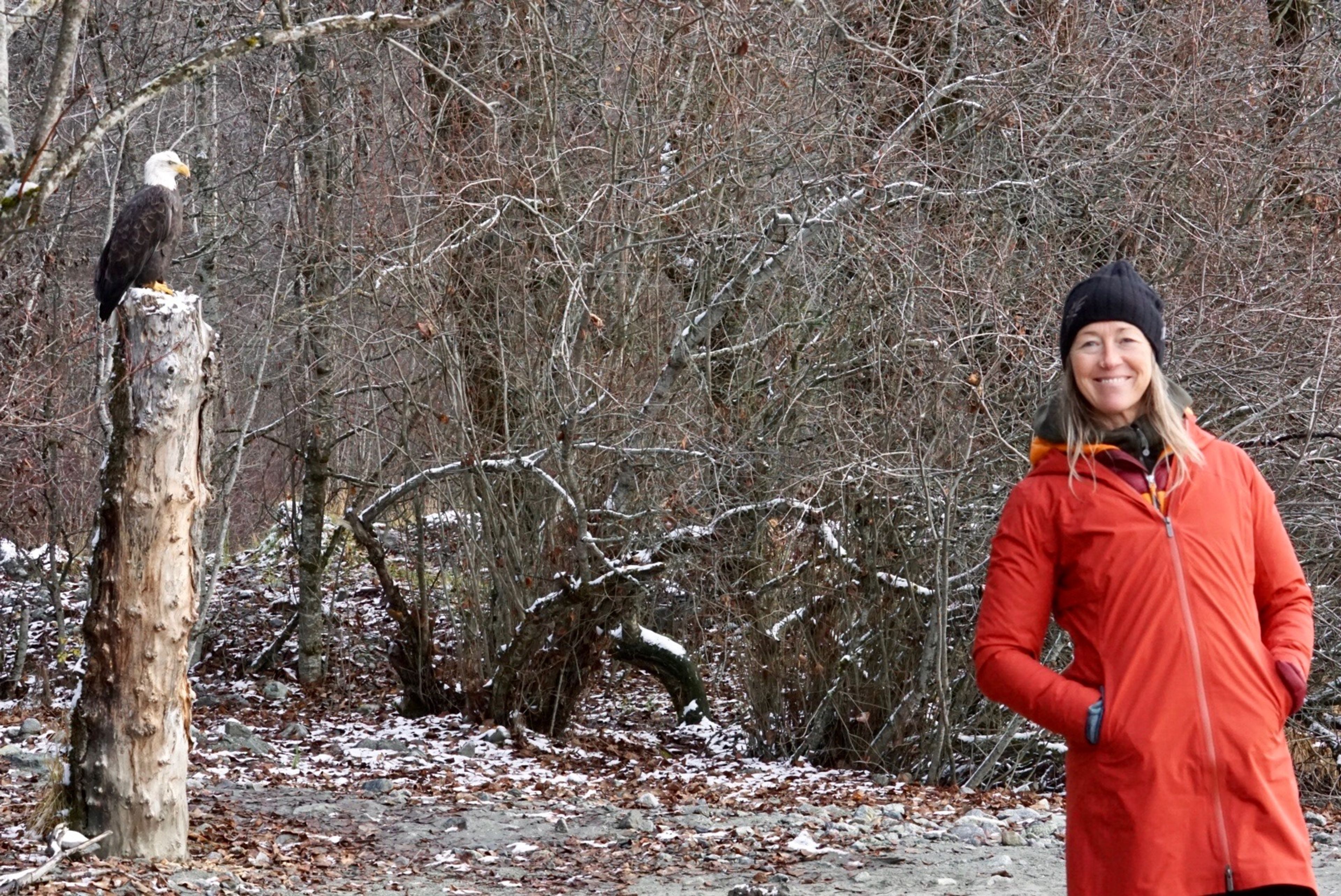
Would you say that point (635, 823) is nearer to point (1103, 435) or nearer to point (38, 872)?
point (38, 872)

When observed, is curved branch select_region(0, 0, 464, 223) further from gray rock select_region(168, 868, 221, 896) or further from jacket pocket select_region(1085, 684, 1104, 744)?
jacket pocket select_region(1085, 684, 1104, 744)

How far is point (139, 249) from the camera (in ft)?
22.2

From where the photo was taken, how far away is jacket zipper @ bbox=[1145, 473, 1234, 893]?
2.53 m

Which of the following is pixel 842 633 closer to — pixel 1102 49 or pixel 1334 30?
pixel 1102 49

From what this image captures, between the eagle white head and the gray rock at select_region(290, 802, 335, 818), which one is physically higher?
the eagle white head

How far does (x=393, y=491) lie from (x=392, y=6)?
375 centimetres

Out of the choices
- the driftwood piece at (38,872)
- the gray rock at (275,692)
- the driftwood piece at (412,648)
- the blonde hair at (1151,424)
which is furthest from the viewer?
the gray rock at (275,692)

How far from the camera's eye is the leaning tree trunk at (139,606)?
579cm

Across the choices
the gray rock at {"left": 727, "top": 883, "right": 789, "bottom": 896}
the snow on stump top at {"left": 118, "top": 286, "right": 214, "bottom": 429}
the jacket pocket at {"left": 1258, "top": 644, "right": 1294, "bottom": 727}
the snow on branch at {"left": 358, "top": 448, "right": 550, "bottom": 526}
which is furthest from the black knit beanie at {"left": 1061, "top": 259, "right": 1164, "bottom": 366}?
the snow on branch at {"left": 358, "top": 448, "right": 550, "bottom": 526}

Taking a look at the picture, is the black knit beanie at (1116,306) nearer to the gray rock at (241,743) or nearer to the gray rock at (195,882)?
the gray rock at (195,882)

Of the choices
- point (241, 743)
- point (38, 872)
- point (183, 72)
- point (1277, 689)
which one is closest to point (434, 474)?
point (241, 743)

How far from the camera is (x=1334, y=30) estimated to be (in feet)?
30.7

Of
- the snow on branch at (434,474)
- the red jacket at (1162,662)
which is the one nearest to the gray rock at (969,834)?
the snow on branch at (434,474)

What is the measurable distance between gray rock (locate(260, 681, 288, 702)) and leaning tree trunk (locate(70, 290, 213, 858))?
20.4ft
